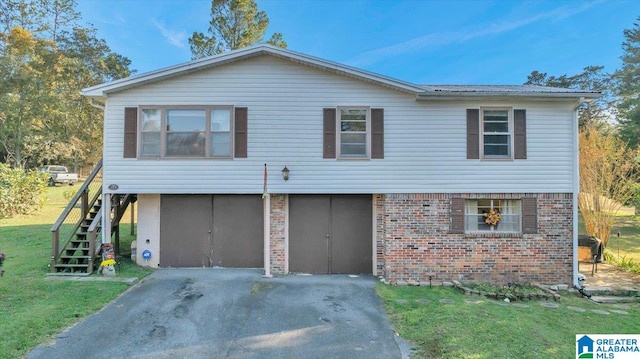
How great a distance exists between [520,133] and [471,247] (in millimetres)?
3233

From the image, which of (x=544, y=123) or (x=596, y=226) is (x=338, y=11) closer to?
(x=544, y=123)

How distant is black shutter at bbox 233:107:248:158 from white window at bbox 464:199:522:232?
→ 6.11m

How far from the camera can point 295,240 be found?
9336mm

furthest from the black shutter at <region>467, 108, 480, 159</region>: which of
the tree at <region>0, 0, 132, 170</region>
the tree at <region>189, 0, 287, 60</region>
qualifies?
the tree at <region>0, 0, 132, 170</region>

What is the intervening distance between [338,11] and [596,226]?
17.3 metres

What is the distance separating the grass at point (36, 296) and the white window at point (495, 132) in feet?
31.6

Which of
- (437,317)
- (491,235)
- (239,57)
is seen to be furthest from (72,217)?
(491,235)

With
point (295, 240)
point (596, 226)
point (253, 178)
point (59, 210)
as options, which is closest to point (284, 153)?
point (253, 178)

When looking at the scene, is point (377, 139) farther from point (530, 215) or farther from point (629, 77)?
point (629, 77)

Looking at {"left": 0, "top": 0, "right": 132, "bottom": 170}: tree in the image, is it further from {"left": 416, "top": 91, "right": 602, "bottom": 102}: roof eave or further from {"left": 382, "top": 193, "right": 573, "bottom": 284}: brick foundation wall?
{"left": 416, "top": 91, "right": 602, "bottom": 102}: roof eave

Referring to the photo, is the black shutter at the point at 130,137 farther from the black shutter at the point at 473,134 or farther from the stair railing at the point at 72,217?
the black shutter at the point at 473,134

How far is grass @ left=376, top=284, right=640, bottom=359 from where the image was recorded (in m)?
5.01

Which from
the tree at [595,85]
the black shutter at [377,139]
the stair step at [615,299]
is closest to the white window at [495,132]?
the black shutter at [377,139]

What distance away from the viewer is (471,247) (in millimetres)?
8664
